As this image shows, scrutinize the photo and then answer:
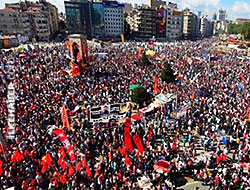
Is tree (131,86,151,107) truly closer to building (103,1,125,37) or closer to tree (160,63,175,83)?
tree (160,63,175,83)

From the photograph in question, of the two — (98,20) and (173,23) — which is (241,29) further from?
(98,20)

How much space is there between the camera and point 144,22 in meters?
93.1

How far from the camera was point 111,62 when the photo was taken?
1422 inches

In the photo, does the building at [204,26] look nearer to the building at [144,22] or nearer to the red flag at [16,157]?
the building at [144,22]

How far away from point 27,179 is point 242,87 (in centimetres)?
2189

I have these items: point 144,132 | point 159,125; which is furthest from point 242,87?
point 144,132

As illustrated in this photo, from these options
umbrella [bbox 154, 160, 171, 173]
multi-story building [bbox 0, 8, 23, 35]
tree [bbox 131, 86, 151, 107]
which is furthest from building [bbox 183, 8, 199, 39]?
umbrella [bbox 154, 160, 171, 173]

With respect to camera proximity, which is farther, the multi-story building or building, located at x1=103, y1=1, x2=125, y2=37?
building, located at x1=103, y1=1, x2=125, y2=37

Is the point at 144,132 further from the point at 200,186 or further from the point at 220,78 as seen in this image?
the point at 220,78

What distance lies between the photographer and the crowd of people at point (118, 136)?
11938mm

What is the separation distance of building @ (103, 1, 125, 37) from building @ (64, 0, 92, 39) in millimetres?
7019

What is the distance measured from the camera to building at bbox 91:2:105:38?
88.3m

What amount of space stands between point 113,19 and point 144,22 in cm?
1235

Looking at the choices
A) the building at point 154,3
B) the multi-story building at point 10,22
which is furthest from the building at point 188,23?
the multi-story building at point 10,22
